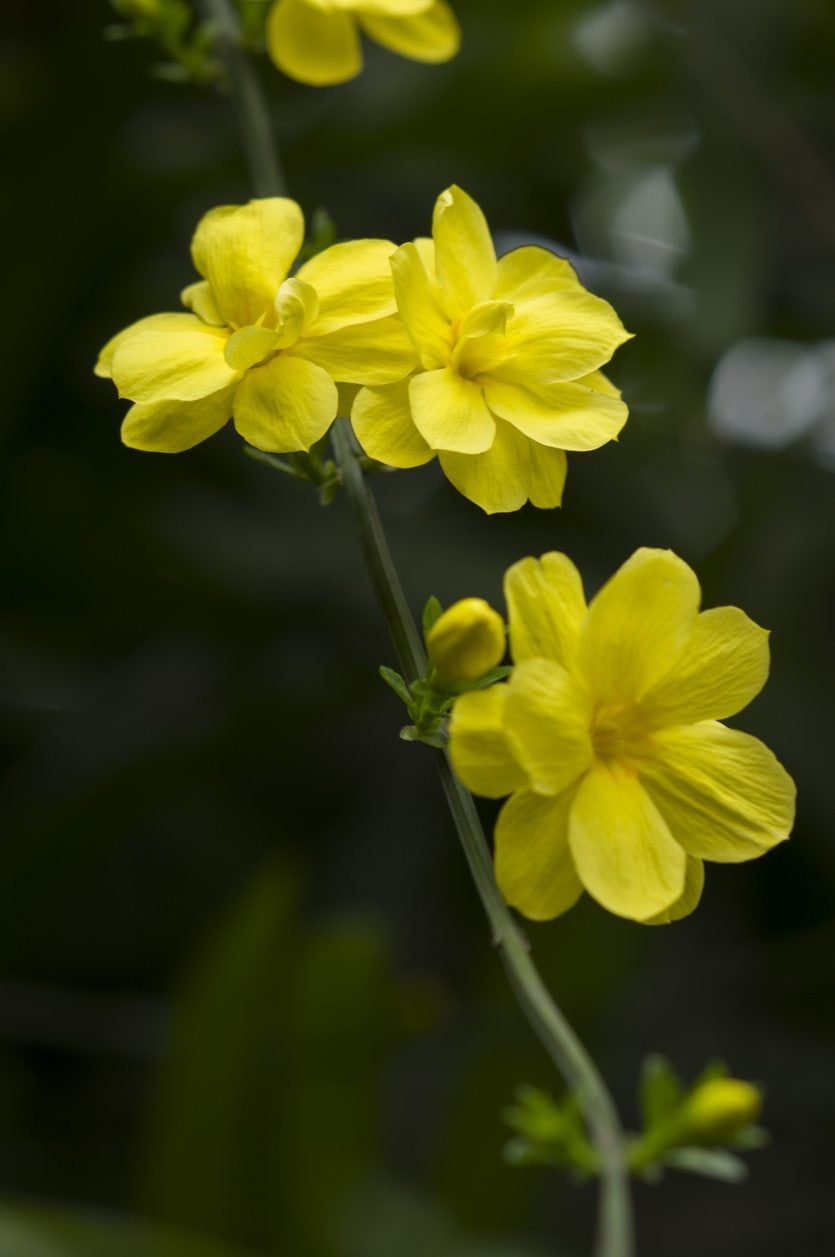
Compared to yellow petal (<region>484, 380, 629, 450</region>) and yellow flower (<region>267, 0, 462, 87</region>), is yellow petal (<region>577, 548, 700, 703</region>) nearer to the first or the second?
yellow petal (<region>484, 380, 629, 450</region>)

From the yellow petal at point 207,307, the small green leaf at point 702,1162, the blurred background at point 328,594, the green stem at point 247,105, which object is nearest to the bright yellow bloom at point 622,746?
the small green leaf at point 702,1162

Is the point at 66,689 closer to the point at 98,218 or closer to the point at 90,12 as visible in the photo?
the point at 98,218

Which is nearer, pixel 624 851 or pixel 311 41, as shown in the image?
pixel 624 851

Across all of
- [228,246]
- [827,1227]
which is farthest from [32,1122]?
[228,246]

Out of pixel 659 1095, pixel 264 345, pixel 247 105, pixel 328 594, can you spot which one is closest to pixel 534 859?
pixel 659 1095

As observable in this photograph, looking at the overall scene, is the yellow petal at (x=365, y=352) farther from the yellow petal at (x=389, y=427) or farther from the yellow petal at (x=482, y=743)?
the yellow petal at (x=482, y=743)

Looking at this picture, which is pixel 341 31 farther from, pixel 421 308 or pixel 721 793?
pixel 721 793
